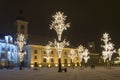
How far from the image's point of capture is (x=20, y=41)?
221ft

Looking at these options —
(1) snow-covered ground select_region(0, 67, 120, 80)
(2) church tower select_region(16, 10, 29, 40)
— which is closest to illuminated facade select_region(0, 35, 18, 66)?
(2) church tower select_region(16, 10, 29, 40)

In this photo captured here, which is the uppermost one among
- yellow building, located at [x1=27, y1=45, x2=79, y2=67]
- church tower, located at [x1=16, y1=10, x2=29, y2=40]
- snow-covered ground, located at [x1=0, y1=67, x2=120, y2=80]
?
church tower, located at [x1=16, y1=10, x2=29, y2=40]

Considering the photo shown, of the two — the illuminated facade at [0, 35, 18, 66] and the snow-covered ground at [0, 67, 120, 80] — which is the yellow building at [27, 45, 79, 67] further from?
the snow-covered ground at [0, 67, 120, 80]

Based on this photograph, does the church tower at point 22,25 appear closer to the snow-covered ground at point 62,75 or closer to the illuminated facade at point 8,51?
the illuminated facade at point 8,51

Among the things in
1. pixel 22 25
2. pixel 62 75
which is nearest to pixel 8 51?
pixel 22 25

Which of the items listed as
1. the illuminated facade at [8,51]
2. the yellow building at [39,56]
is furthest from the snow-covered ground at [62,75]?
the yellow building at [39,56]

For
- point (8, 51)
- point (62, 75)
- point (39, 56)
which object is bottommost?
point (62, 75)

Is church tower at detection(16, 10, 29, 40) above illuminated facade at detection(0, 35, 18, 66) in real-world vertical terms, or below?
above

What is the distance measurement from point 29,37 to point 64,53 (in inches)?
763

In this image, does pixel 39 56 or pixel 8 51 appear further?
pixel 39 56

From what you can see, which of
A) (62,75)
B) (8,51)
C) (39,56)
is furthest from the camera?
(39,56)

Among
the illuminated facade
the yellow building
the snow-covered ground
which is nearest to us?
the snow-covered ground

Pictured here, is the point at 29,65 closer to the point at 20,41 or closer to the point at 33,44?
the point at 33,44

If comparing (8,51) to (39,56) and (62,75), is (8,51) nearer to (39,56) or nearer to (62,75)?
(39,56)
